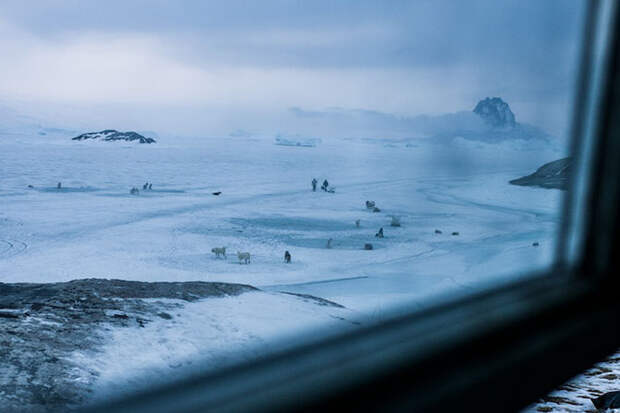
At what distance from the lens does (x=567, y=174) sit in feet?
4.89

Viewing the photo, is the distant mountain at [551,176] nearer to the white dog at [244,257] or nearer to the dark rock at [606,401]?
the dark rock at [606,401]

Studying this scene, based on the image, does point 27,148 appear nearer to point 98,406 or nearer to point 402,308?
point 98,406

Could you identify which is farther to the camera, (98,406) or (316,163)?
(316,163)

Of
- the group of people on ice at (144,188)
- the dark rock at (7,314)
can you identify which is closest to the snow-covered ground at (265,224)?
the group of people on ice at (144,188)

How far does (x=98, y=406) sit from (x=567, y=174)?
131cm

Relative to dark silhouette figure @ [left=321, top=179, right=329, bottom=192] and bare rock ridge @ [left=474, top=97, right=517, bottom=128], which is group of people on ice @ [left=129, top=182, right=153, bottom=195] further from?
bare rock ridge @ [left=474, top=97, right=517, bottom=128]

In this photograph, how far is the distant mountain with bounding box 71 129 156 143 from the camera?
147cm

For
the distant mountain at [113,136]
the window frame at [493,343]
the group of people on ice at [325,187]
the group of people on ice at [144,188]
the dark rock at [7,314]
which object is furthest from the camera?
the group of people on ice at [325,187]

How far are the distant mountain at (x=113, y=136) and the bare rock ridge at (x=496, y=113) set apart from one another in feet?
3.49

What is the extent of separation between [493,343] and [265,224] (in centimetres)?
109

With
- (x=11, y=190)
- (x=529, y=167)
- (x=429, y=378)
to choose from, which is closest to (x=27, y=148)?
(x=11, y=190)

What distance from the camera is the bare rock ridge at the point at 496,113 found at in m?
1.81

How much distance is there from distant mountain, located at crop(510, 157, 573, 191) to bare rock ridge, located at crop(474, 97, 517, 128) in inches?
7.4

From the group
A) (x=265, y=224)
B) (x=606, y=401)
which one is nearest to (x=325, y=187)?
(x=265, y=224)
